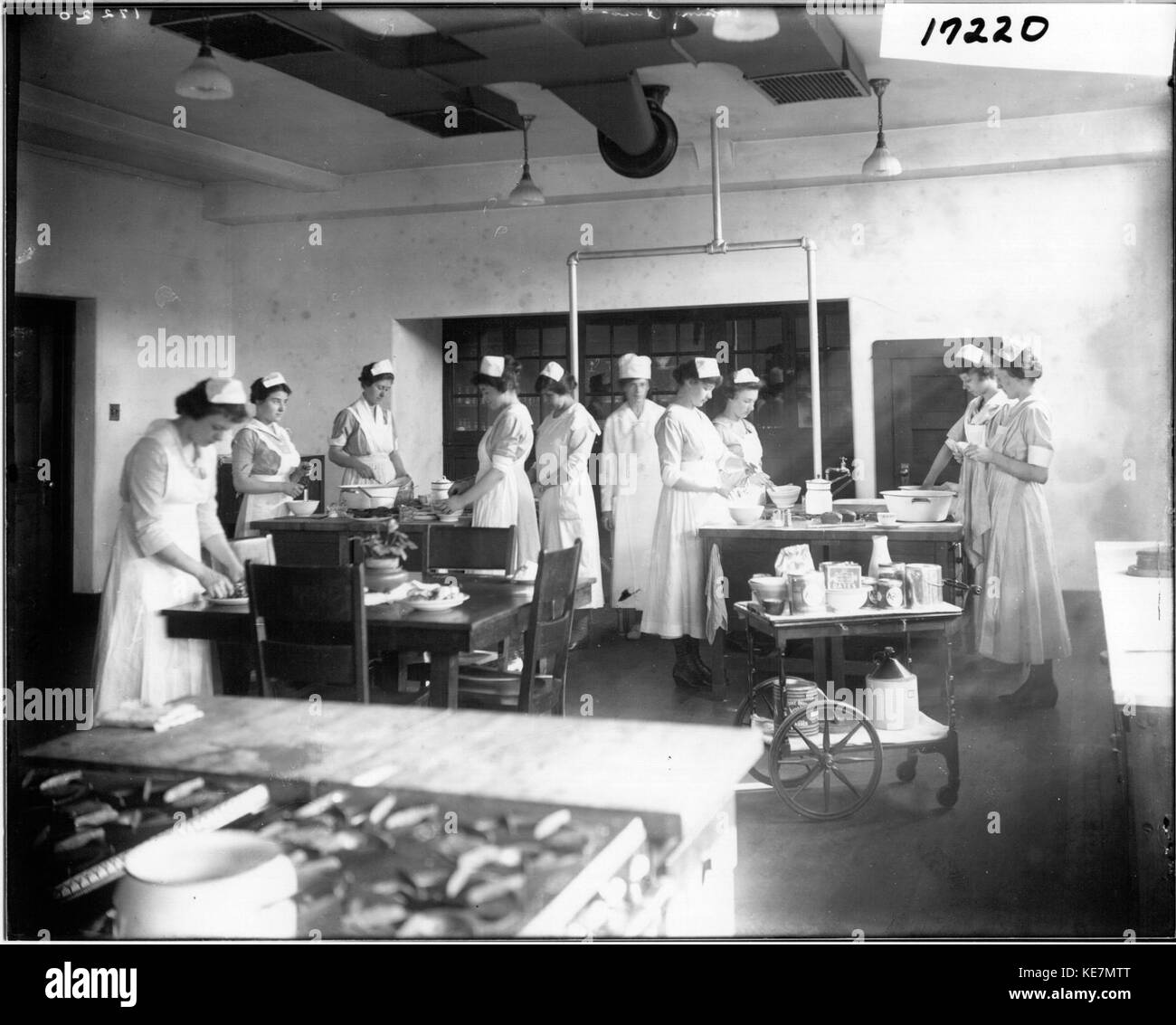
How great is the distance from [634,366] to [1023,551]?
1041 millimetres

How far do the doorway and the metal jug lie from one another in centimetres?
49

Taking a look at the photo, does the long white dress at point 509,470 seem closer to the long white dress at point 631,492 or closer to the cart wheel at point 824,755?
the long white dress at point 631,492

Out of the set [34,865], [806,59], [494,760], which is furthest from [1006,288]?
[34,865]

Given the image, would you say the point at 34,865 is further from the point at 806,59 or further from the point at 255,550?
the point at 806,59

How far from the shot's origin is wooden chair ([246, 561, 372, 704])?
2316 millimetres

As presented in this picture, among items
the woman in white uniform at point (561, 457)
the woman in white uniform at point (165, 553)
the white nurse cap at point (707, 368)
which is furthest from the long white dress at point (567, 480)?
the woman in white uniform at point (165, 553)

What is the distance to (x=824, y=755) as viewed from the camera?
253 cm

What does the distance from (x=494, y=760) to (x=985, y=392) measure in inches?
58.6

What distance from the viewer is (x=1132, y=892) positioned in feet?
7.19

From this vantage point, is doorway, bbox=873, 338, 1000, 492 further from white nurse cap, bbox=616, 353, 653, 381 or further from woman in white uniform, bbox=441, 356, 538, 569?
woman in white uniform, bbox=441, 356, 538, 569

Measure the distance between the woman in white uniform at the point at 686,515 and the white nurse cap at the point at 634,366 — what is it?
0.28ft

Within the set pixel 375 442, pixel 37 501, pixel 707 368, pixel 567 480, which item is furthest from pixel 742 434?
pixel 37 501

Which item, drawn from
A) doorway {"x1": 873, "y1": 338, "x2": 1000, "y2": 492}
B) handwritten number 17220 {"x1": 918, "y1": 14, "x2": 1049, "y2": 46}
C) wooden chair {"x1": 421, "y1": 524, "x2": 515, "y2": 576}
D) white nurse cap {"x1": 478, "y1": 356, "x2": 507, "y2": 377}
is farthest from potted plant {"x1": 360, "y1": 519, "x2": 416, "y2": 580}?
handwritten number 17220 {"x1": 918, "y1": 14, "x2": 1049, "y2": 46}

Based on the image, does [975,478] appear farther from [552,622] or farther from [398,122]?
[398,122]
